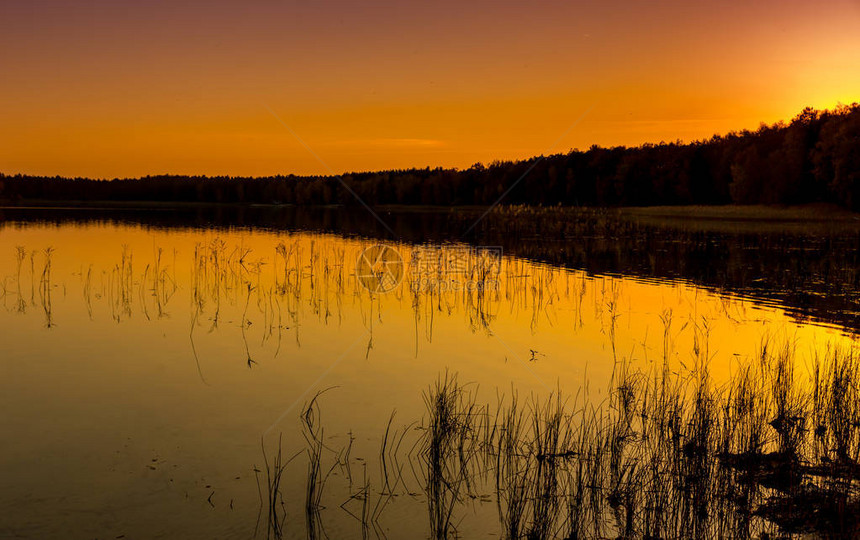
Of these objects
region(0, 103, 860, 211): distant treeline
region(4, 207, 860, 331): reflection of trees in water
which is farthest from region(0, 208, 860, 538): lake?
region(0, 103, 860, 211): distant treeline

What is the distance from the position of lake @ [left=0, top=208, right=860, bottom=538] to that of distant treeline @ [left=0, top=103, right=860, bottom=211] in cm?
6353

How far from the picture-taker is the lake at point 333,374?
19.2 ft

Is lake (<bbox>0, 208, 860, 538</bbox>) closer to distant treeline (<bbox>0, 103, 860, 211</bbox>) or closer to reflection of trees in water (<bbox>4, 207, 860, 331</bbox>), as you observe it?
reflection of trees in water (<bbox>4, 207, 860, 331</bbox>)

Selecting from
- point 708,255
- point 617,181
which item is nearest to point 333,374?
point 708,255

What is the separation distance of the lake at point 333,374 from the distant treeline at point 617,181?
6353 cm

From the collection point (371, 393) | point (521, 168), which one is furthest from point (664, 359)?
point (521, 168)

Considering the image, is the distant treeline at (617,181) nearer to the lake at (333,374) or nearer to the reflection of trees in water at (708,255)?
the reflection of trees in water at (708,255)

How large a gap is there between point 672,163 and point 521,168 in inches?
1512

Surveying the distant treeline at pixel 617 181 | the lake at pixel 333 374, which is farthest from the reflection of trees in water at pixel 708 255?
the distant treeline at pixel 617 181

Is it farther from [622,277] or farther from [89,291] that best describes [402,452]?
[622,277]

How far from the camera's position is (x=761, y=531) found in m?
5.47

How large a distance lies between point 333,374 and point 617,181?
110915 millimetres

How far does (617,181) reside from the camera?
113562 millimetres

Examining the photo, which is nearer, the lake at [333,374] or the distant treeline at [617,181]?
the lake at [333,374]
